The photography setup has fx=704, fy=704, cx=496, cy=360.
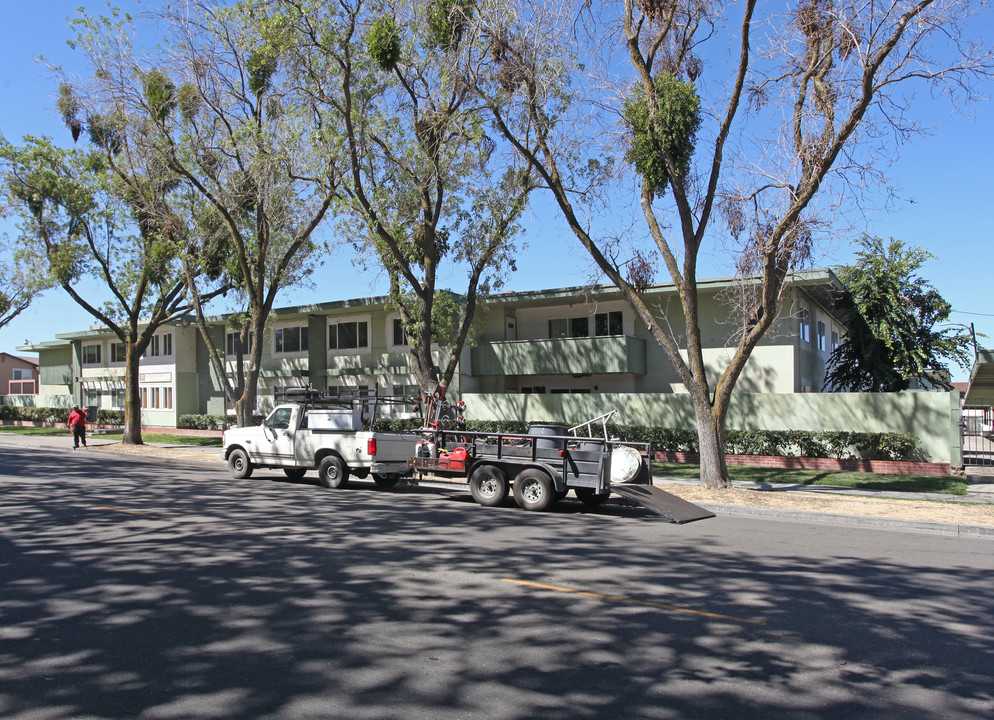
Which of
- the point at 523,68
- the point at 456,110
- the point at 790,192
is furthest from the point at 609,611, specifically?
the point at 456,110

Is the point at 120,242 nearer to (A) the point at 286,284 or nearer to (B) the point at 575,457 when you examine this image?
(A) the point at 286,284

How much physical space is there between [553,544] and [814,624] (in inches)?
155

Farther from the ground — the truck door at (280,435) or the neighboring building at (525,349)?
the neighboring building at (525,349)

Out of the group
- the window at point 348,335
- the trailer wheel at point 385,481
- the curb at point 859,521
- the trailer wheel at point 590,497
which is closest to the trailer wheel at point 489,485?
the trailer wheel at point 590,497

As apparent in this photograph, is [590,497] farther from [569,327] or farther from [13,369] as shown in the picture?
[13,369]

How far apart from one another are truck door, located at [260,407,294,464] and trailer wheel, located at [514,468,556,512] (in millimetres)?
6271

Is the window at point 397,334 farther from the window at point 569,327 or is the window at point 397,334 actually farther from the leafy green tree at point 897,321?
the leafy green tree at point 897,321

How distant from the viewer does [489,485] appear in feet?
44.3

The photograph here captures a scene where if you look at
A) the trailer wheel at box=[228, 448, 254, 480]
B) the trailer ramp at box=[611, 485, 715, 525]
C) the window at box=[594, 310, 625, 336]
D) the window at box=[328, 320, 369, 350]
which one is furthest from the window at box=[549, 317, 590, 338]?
the trailer ramp at box=[611, 485, 715, 525]

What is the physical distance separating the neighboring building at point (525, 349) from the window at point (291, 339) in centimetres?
6

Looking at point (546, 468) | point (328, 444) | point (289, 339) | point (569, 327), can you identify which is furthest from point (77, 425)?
point (546, 468)

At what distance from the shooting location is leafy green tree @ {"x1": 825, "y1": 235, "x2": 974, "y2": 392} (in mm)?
22453

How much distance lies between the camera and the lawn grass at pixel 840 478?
16.5 m

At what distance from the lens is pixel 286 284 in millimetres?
25453
